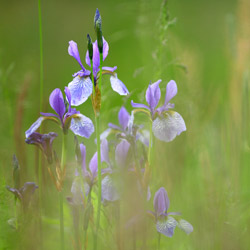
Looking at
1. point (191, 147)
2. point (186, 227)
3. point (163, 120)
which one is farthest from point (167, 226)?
point (191, 147)

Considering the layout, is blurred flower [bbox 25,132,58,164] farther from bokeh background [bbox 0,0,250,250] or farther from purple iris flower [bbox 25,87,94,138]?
bokeh background [bbox 0,0,250,250]

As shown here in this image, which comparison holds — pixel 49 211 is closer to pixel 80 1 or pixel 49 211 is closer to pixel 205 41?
pixel 205 41

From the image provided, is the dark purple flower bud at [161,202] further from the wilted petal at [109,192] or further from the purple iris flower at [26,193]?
the purple iris flower at [26,193]

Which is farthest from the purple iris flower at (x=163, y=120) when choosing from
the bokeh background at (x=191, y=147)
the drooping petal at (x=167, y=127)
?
the bokeh background at (x=191, y=147)

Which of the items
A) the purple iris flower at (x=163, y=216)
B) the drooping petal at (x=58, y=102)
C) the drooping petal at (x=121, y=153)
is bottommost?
the purple iris flower at (x=163, y=216)

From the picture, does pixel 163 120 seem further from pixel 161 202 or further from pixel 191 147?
pixel 191 147

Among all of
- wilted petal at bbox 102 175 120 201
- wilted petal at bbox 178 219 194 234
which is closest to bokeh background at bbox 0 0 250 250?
wilted petal at bbox 178 219 194 234
